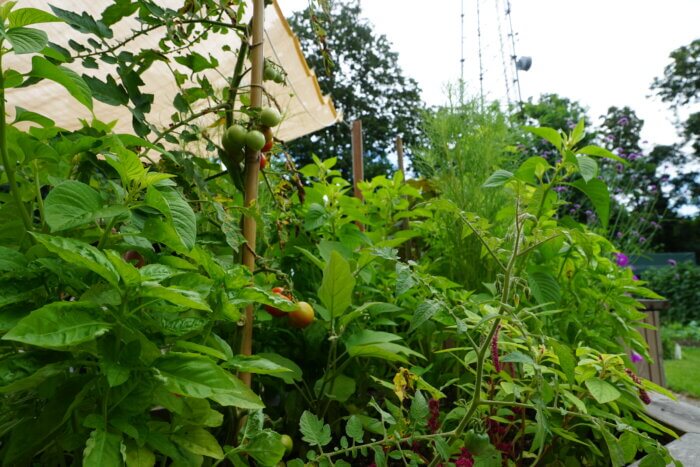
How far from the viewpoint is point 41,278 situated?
544 mm

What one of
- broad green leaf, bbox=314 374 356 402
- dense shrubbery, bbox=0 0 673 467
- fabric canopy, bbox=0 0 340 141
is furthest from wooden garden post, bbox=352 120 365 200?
broad green leaf, bbox=314 374 356 402

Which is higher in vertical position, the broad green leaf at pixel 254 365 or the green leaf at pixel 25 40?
the green leaf at pixel 25 40

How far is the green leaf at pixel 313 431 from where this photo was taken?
0.73 m

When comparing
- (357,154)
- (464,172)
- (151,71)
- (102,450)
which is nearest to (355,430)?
(102,450)

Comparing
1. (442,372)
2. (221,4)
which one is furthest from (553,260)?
(221,4)

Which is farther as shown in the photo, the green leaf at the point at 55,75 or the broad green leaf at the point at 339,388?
the broad green leaf at the point at 339,388

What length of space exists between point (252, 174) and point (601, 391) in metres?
0.70

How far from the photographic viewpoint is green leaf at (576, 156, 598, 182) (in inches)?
39.6

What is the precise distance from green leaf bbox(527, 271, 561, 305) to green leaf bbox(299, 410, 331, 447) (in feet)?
2.17

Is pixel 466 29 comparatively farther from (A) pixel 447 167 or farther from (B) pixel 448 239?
(B) pixel 448 239

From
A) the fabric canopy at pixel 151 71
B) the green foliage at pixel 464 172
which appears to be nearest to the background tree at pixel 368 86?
the fabric canopy at pixel 151 71

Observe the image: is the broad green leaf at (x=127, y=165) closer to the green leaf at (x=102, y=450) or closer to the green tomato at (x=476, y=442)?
the green leaf at (x=102, y=450)

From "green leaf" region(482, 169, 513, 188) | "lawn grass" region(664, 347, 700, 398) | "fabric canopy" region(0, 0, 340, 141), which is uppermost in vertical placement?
"fabric canopy" region(0, 0, 340, 141)

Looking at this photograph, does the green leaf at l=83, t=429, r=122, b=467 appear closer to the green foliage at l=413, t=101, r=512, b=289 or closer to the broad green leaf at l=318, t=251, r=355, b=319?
the broad green leaf at l=318, t=251, r=355, b=319
